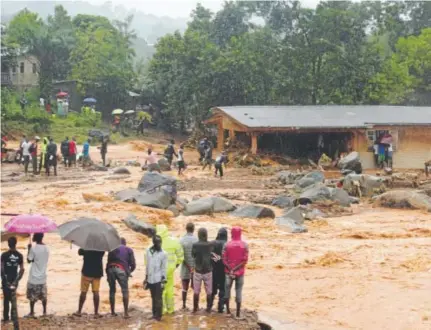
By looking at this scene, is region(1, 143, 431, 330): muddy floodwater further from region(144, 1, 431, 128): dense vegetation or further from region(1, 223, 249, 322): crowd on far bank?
region(144, 1, 431, 128): dense vegetation

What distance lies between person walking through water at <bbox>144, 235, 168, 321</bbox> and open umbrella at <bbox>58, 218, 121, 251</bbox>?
1.65ft

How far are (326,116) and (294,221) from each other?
17.0m

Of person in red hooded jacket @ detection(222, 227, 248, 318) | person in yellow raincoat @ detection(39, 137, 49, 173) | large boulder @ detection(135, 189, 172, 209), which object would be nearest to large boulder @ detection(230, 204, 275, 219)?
large boulder @ detection(135, 189, 172, 209)

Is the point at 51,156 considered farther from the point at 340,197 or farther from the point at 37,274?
the point at 37,274

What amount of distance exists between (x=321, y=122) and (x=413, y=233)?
16216 millimetres

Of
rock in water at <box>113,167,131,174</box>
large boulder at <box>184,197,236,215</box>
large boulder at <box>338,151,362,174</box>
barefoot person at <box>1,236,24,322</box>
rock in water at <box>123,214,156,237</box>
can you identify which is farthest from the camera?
large boulder at <box>338,151,362,174</box>

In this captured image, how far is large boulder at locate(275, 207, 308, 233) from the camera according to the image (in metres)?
17.5

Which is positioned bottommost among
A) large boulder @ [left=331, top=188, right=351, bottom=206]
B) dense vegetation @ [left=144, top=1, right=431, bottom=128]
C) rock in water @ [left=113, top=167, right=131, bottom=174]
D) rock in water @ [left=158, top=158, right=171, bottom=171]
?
large boulder @ [left=331, top=188, right=351, bottom=206]

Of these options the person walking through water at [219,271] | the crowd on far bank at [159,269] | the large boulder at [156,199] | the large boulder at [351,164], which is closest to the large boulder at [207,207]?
the large boulder at [156,199]

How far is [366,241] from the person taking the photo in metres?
16.3

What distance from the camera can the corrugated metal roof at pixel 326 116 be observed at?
32.8 m

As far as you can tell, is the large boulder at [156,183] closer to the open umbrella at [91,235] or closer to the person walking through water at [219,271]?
the person walking through water at [219,271]

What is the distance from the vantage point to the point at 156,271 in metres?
9.41

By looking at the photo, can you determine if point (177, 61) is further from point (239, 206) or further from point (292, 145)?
point (239, 206)
